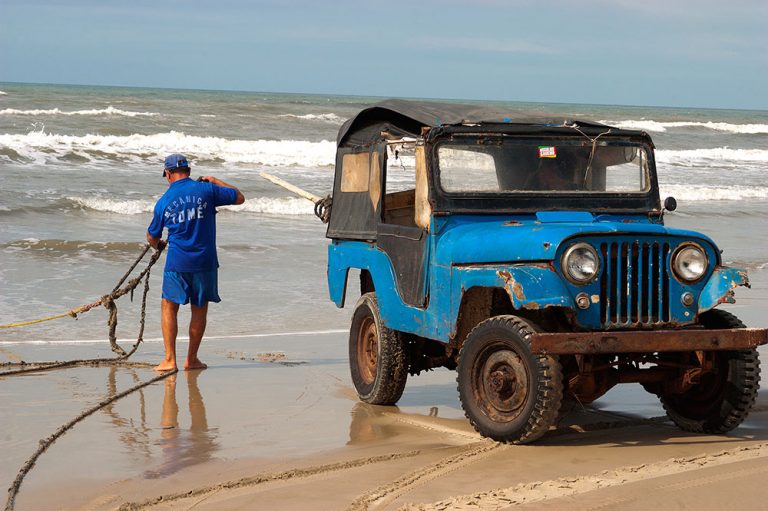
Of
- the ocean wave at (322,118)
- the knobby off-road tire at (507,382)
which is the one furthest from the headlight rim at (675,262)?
the ocean wave at (322,118)

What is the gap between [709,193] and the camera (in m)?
26.1

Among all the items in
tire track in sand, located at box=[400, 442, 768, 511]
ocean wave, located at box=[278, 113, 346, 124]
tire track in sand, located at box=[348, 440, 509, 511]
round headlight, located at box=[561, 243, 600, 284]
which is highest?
ocean wave, located at box=[278, 113, 346, 124]

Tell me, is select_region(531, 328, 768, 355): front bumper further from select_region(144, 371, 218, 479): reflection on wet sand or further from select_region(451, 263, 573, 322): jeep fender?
select_region(144, 371, 218, 479): reflection on wet sand

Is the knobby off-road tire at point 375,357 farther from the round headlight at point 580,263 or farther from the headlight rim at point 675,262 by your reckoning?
the headlight rim at point 675,262

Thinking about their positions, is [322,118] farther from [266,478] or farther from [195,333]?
[266,478]

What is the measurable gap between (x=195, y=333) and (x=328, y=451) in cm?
264

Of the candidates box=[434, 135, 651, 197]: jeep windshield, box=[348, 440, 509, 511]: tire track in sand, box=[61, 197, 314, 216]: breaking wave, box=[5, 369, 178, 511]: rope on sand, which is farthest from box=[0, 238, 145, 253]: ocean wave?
box=[348, 440, 509, 511]: tire track in sand

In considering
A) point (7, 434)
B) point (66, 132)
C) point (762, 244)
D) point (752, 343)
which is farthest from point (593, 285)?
point (66, 132)

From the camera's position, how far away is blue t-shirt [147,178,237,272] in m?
8.08

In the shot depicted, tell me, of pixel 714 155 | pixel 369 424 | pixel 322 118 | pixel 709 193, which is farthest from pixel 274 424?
pixel 322 118

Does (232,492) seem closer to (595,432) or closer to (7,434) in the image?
(7,434)

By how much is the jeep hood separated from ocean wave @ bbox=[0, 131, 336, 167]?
21719mm

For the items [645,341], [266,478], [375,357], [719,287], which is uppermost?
[719,287]

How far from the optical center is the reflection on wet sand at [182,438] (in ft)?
18.4
